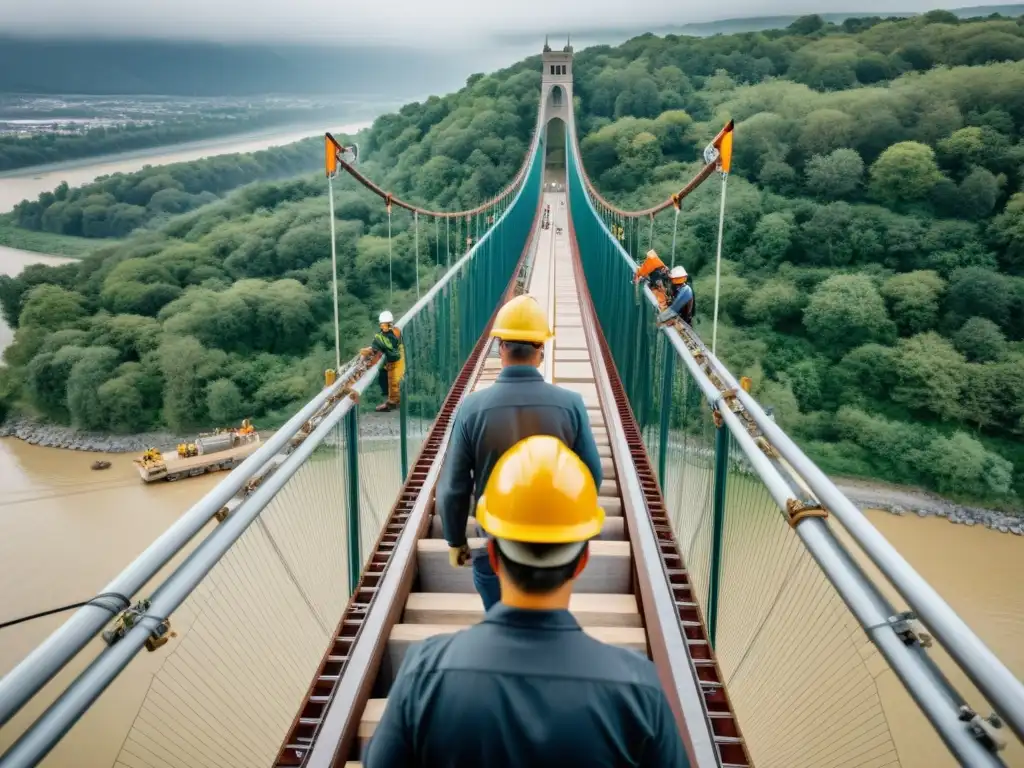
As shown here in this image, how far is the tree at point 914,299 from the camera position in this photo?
Answer: 93.0 feet

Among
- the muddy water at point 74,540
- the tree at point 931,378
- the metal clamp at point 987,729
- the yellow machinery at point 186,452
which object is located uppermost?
the metal clamp at point 987,729

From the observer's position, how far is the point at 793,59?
5825 cm

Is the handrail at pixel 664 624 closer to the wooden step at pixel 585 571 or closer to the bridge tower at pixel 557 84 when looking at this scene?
the wooden step at pixel 585 571

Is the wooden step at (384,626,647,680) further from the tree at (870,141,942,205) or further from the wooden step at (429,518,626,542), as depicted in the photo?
the tree at (870,141,942,205)

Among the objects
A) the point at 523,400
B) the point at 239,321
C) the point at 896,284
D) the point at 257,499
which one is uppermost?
the point at 523,400

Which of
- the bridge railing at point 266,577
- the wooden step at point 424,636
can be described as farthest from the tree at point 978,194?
the wooden step at point 424,636

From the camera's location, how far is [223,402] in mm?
27125

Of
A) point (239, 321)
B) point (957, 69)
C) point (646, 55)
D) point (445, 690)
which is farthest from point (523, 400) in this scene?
point (646, 55)

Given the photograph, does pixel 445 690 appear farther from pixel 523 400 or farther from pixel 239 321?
pixel 239 321

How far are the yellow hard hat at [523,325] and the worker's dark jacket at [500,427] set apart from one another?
0.30 feet

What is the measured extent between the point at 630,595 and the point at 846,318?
1117 inches

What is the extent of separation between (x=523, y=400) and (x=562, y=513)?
2.94 ft

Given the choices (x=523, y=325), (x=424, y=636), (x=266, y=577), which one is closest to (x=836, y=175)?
(x=523, y=325)

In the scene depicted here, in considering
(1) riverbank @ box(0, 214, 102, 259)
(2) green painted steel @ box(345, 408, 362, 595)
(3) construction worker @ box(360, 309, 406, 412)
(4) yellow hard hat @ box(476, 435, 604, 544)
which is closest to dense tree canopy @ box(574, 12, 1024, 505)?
(3) construction worker @ box(360, 309, 406, 412)
